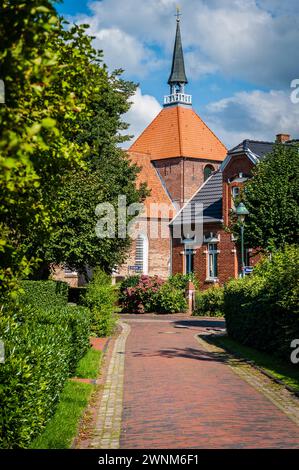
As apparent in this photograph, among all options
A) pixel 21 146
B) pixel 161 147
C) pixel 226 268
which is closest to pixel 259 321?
pixel 21 146

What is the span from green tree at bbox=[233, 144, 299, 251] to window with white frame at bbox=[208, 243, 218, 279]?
63.0 feet

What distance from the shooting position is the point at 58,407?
10859 millimetres

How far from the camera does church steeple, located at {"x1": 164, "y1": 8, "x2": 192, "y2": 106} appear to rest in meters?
74.3

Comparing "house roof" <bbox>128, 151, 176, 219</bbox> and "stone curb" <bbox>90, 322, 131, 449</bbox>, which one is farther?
"house roof" <bbox>128, 151, 176, 219</bbox>

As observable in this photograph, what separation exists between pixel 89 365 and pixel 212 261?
32.5m

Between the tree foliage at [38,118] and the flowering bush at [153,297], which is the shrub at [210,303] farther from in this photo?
the tree foliage at [38,118]

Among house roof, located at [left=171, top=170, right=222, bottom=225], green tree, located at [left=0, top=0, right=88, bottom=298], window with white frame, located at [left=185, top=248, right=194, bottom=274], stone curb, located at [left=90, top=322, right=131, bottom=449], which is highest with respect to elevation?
house roof, located at [left=171, top=170, right=222, bottom=225]

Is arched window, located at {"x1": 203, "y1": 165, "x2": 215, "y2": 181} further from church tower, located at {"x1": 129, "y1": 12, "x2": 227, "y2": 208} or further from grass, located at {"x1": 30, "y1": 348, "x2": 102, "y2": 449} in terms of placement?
grass, located at {"x1": 30, "y1": 348, "x2": 102, "y2": 449}

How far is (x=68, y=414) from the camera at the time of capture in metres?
10.3

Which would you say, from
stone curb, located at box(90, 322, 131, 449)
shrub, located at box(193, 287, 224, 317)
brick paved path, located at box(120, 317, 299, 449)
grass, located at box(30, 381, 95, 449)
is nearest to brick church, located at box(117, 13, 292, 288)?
shrub, located at box(193, 287, 224, 317)

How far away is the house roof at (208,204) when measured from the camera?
48969mm

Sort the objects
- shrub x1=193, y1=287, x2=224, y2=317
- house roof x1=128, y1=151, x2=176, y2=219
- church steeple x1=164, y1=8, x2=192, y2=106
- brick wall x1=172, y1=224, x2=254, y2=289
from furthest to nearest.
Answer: church steeple x1=164, y1=8, x2=192, y2=106 → house roof x1=128, y1=151, x2=176, y2=219 → brick wall x1=172, y1=224, x2=254, y2=289 → shrub x1=193, y1=287, x2=224, y2=317

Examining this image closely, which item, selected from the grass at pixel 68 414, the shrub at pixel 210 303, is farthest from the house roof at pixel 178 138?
the grass at pixel 68 414

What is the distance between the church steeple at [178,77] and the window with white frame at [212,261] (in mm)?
30035
